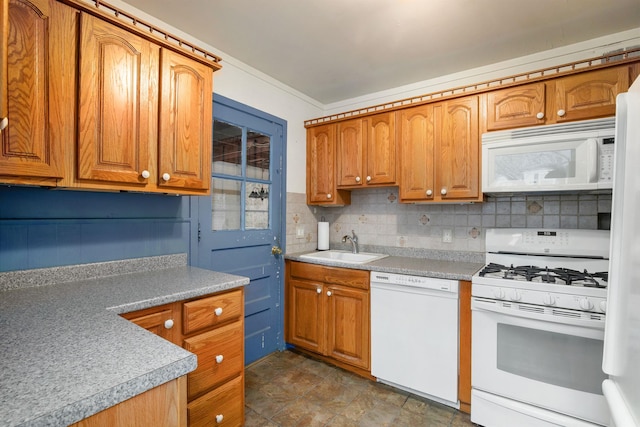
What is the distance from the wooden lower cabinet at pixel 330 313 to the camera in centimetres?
238

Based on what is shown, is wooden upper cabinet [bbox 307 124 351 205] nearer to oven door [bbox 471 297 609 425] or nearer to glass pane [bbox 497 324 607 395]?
oven door [bbox 471 297 609 425]

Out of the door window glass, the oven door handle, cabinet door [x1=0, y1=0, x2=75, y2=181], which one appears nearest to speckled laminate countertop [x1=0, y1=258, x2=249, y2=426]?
cabinet door [x1=0, y1=0, x2=75, y2=181]

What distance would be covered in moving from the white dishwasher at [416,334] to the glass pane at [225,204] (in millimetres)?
1185

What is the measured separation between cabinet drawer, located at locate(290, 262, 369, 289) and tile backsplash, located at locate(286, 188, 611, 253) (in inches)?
10.7

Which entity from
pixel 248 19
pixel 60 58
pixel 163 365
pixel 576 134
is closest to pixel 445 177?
pixel 576 134

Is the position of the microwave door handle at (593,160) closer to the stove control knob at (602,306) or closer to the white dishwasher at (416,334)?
the stove control knob at (602,306)

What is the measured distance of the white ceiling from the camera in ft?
5.81

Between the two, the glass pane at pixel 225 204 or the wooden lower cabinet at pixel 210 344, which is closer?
the wooden lower cabinet at pixel 210 344

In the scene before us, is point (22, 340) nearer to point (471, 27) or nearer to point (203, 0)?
point (203, 0)

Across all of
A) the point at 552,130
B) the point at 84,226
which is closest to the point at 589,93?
the point at 552,130

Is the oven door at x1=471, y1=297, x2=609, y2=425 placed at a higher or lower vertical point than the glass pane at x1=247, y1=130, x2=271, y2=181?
lower

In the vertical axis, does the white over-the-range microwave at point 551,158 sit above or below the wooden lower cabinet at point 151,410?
above

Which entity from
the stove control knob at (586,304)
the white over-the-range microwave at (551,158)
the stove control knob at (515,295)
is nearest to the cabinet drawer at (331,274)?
the stove control knob at (515,295)

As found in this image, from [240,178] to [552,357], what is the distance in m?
2.35
